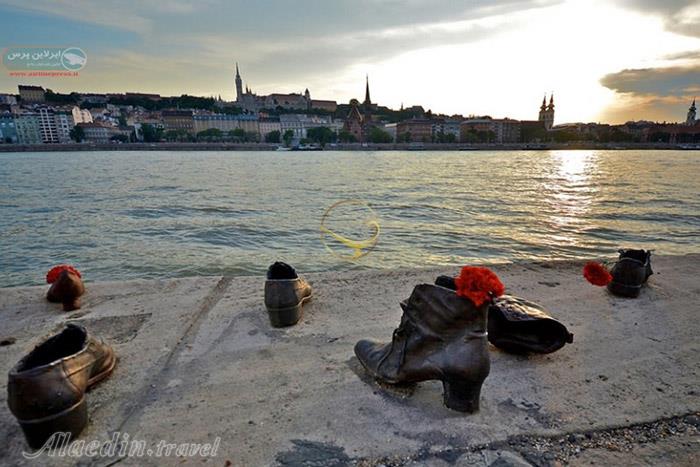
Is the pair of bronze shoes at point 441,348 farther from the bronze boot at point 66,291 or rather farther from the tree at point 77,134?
the tree at point 77,134

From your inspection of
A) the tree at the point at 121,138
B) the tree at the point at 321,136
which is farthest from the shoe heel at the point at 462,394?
the tree at the point at 121,138

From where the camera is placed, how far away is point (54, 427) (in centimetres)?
193

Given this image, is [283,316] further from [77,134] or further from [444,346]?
[77,134]

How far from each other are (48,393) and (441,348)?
6.97 ft

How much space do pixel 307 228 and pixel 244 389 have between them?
362 inches

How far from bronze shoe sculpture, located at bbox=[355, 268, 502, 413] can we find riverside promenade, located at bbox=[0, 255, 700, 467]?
0.14 m

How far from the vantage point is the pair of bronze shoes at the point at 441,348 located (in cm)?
212

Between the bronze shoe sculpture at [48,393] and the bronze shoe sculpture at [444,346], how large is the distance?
5.82 feet

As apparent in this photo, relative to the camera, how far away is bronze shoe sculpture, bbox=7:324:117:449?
186cm

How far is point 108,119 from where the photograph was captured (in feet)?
465

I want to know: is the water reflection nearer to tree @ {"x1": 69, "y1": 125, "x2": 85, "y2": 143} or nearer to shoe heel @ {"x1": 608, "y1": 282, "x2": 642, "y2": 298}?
shoe heel @ {"x1": 608, "y1": 282, "x2": 642, "y2": 298}

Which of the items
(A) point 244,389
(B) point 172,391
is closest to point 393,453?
(A) point 244,389

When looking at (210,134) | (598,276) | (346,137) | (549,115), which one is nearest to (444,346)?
(598,276)

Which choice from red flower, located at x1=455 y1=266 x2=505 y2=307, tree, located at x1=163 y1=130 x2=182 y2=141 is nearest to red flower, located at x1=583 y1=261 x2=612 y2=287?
red flower, located at x1=455 y1=266 x2=505 y2=307
